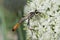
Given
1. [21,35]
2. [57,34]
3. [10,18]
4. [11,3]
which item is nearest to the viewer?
[57,34]

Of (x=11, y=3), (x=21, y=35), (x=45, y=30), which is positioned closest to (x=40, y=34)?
(x=45, y=30)

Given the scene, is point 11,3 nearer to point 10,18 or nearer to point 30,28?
point 10,18

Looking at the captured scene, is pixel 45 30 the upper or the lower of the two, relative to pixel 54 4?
lower

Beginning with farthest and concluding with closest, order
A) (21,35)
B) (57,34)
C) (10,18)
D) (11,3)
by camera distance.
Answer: (10,18) < (11,3) < (21,35) < (57,34)

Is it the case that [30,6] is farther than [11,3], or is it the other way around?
[11,3]

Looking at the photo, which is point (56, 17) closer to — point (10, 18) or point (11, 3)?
point (11, 3)

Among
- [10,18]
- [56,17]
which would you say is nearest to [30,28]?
[56,17]
